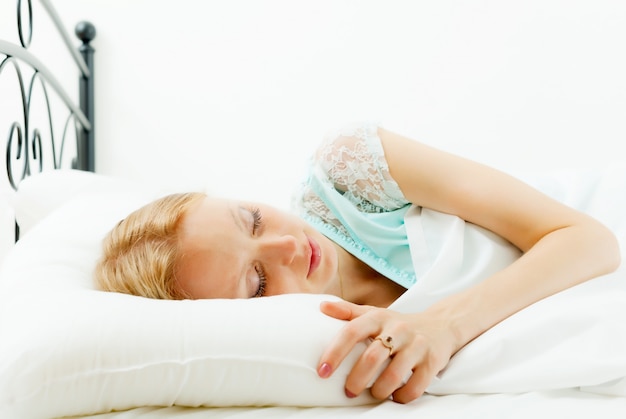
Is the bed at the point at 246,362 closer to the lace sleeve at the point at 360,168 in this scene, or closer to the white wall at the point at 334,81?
the lace sleeve at the point at 360,168

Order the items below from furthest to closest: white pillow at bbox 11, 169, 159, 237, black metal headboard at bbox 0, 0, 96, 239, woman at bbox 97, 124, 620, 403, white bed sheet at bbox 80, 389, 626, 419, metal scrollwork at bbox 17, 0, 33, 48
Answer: black metal headboard at bbox 0, 0, 96, 239 < metal scrollwork at bbox 17, 0, 33, 48 < white pillow at bbox 11, 169, 159, 237 < woman at bbox 97, 124, 620, 403 < white bed sheet at bbox 80, 389, 626, 419

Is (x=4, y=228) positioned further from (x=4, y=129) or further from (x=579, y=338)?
(x=579, y=338)

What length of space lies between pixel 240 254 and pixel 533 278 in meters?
0.43

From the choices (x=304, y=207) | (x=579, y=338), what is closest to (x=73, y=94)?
(x=304, y=207)

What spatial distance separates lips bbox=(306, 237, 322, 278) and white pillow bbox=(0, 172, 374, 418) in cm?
31

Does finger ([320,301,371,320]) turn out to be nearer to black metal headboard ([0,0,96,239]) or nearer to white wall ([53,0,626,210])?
black metal headboard ([0,0,96,239])

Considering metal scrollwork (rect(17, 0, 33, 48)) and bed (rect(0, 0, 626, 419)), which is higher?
metal scrollwork (rect(17, 0, 33, 48))

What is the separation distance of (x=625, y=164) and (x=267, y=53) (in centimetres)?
140

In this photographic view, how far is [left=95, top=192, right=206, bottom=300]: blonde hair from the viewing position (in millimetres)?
1047

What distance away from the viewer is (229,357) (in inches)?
31.1

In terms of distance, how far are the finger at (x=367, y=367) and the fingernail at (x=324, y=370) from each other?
0.03 m

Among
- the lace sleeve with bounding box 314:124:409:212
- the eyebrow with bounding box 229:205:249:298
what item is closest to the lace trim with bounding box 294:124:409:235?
the lace sleeve with bounding box 314:124:409:212

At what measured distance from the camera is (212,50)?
→ 2.60m

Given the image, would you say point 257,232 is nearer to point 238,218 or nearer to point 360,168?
point 238,218
